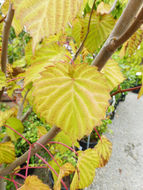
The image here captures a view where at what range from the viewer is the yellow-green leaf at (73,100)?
7.4 inches

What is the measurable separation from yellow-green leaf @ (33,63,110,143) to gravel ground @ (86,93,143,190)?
1119mm

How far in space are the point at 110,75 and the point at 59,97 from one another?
0.19 m

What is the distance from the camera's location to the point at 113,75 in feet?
1.11

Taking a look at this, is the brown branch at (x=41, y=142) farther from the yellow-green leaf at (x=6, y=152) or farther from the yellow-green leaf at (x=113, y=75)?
the yellow-green leaf at (x=113, y=75)

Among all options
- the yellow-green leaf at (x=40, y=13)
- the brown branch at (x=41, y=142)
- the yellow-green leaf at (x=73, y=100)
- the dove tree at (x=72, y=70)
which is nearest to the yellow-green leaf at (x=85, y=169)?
the dove tree at (x=72, y=70)

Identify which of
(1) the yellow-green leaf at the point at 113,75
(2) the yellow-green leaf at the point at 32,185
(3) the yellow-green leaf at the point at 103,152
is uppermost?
(1) the yellow-green leaf at the point at 113,75

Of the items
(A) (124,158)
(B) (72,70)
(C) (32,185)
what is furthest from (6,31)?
(A) (124,158)

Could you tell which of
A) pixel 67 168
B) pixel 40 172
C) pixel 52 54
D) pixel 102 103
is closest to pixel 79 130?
pixel 102 103

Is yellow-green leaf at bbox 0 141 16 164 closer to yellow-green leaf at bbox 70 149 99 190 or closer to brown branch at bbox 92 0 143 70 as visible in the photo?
yellow-green leaf at bbox 70 149 99 190

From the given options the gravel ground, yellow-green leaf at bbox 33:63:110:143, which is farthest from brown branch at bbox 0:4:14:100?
the gravel ground

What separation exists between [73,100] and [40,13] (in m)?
0.11

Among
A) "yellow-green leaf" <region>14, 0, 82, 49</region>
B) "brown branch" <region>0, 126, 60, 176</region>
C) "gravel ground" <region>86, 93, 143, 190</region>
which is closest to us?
"yellow-green leaf" <region>14, 0, 82, 49</region>

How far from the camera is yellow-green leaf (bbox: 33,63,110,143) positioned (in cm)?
19

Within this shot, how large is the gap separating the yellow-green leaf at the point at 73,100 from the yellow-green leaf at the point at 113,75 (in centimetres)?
13
